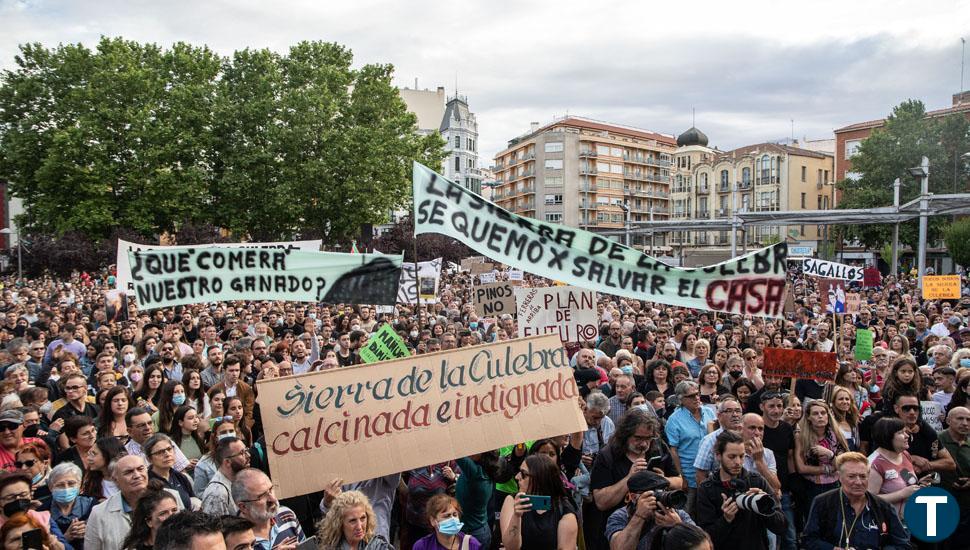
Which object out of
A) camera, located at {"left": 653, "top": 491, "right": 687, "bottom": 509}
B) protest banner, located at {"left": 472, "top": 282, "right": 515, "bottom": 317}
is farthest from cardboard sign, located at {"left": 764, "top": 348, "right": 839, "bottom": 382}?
protest banner, located at {"left": 472, "top": 282, "right": 515, "bottom": 317}

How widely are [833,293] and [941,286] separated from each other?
17.6ft

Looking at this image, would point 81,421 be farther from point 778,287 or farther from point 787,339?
point 787,339

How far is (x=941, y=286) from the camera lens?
675 inches

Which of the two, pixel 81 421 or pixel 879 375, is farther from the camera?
pixel 879 375

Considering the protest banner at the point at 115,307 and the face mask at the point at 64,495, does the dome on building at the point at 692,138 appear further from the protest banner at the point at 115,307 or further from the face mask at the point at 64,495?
the face mask at the point at 64,495

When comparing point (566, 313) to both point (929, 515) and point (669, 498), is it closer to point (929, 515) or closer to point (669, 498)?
point (929, 515)

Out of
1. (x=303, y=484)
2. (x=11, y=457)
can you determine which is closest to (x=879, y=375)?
(x=303, y=484)

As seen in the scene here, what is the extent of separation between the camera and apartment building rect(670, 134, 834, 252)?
3066 inches

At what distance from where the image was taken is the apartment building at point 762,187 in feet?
255

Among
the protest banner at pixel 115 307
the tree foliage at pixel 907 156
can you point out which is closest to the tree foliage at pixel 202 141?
the protest banner at pixel 115 307

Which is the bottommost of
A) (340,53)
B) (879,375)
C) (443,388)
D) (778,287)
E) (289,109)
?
(879,375)

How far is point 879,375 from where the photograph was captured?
950 cm

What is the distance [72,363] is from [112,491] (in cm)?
408

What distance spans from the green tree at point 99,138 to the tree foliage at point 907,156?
4327 cm
